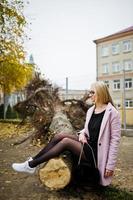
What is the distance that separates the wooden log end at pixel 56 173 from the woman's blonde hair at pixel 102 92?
3.65 feet

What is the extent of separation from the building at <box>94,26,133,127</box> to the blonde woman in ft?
132

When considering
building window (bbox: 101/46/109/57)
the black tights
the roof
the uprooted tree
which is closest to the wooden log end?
the black tights

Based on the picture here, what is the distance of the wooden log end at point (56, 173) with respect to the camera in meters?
5.11

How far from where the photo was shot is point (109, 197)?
5.29 meters

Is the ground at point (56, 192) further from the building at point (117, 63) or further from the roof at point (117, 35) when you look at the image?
the roof at point (117, 35)

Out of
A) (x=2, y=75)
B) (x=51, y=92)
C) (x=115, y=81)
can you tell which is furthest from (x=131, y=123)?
(x=51, y=92)

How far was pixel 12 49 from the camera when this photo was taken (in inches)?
1025

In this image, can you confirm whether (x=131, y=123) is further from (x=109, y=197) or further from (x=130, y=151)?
(x=109, y=197)

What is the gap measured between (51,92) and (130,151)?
15.6 feet

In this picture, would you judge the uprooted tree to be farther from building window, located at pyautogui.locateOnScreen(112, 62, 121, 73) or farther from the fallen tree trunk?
building window, located at pyautogui.locateOnScreen(112, 62, 121, 73)

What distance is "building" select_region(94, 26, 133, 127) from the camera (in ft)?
153

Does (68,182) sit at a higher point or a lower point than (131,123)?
higher

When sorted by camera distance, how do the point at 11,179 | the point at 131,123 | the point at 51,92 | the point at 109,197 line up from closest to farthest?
1. the point at 109,197
2. the point at 11,179
3. the point at 51,92
4. the point at 131,123

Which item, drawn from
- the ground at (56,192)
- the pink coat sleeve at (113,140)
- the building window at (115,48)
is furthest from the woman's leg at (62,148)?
the building window at (115,48)
